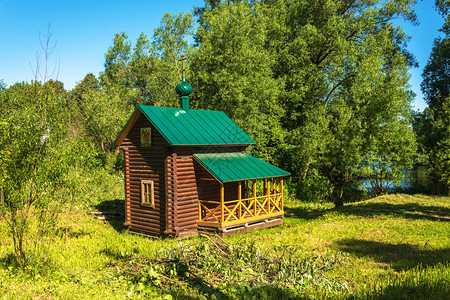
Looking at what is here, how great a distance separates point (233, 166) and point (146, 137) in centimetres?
460

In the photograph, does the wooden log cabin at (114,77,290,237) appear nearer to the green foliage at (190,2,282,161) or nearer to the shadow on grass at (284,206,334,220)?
the shadow on grass at (284,206,334,220)

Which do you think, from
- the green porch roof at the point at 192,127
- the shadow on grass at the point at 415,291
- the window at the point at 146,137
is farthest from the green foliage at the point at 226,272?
the window at the point at 146,137

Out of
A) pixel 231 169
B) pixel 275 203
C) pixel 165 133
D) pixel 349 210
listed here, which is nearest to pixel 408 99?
pixel 349 210

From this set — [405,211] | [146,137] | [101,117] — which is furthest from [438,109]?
[101,117]

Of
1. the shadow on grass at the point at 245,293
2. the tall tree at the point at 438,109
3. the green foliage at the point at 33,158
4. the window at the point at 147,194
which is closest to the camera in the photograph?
the shadow on grass at the point at 245,293

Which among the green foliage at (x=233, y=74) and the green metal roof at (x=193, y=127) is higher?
the green foliage at (x=233, y=74)

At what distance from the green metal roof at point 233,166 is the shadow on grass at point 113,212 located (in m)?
6.20

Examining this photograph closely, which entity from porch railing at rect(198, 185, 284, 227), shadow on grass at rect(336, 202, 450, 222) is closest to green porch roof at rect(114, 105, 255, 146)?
porch railing at rect(198, 185, 284, 227)

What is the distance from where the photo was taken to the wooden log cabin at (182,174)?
16.4 m

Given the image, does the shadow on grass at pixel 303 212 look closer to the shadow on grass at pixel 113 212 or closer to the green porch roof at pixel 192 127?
the green porch roof at pixel 192 127

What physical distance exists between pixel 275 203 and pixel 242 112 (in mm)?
9644

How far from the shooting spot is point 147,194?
17.4m

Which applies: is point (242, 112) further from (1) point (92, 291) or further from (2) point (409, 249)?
(1) point (92, 291)

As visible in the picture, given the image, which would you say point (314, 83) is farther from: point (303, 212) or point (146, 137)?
point (146, 137)
